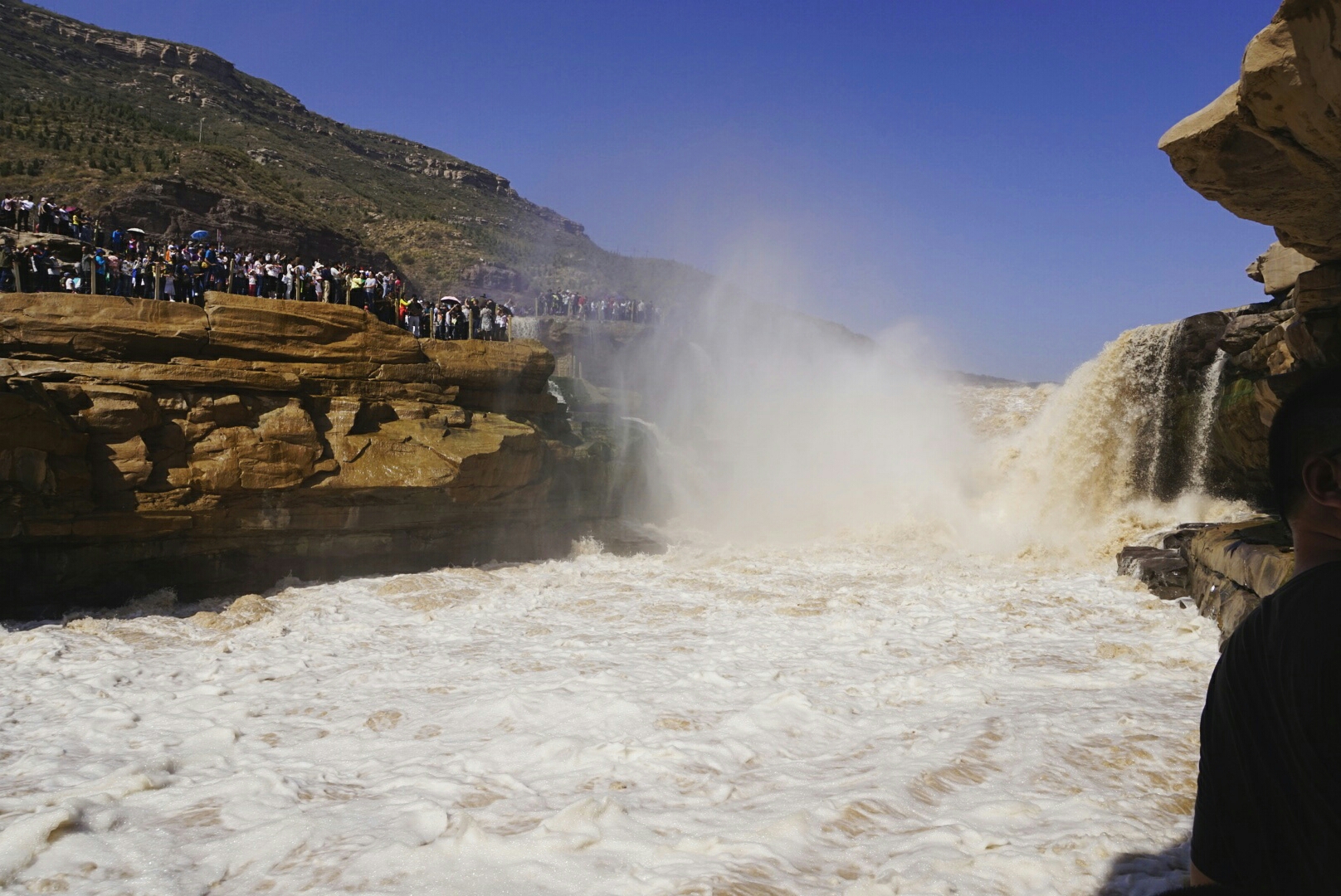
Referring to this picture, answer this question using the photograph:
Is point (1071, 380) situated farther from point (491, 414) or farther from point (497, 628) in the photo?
point (497, 628)

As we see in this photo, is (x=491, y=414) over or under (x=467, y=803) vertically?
over

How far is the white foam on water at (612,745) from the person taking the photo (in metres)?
3.58

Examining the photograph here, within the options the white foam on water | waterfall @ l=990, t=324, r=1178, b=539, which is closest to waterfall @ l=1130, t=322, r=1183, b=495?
waterfall @ l=990, t=324, r=1178, b=539

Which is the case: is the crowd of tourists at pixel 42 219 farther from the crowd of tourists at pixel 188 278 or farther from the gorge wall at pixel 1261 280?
the gorge wall at pixel 1261 280

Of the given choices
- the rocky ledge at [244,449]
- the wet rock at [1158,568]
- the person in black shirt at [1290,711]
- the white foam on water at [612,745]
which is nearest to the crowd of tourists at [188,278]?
the rocky ledge at [244,449]

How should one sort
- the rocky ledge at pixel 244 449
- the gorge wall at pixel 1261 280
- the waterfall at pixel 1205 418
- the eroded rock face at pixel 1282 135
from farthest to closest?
the waterfall at pixel 1205 418 < the rocky ledge at pixel 244 449 < the gorge wall at pixel 1261 280 < the eroded rock face at pixel 1282 135

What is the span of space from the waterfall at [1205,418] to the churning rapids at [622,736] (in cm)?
195

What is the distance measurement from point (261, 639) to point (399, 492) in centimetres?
299

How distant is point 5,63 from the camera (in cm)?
3816

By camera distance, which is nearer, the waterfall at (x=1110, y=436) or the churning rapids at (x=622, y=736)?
the churning rapids at (x=622, y=736)

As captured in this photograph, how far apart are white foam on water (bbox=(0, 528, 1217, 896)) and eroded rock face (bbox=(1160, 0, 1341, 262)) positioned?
294 cm

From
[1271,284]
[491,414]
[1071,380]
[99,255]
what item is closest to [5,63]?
[99,255]

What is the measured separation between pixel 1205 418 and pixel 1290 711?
13985mm

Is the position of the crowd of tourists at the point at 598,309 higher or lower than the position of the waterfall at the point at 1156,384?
higher
